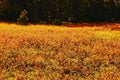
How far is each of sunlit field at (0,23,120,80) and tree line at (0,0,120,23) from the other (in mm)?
18627

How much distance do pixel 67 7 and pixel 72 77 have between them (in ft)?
104

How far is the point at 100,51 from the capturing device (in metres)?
20.8

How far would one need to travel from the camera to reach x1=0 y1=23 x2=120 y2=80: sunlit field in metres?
15.5

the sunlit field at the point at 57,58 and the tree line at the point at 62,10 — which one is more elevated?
the tree line at the point at 62,10

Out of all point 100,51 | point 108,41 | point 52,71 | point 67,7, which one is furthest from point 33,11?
point 52,71

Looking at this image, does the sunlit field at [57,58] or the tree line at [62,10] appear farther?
the tree line at [62,10]

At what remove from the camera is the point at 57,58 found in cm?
1859

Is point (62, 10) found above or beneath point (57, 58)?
above

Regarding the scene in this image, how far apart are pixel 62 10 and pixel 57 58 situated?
27.8 meters

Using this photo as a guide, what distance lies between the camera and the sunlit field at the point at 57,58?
51.0 feet

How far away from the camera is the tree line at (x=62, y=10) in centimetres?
4309

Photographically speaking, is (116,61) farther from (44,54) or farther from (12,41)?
(12,41)

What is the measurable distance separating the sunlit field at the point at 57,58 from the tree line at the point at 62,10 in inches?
733

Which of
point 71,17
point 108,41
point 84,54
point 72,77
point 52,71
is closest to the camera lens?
point 72,77
